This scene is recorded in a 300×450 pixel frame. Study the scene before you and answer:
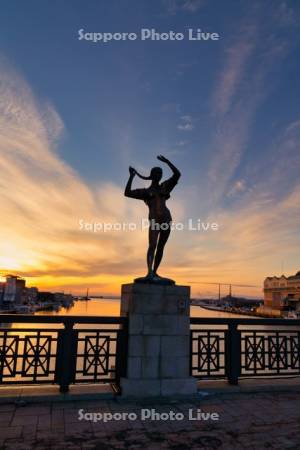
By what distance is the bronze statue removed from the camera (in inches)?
273

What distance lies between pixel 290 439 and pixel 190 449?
4.35 ft

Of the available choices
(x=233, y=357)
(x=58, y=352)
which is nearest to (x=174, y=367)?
(x=233, y=357)

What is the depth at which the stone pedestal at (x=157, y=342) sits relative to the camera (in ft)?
19.9

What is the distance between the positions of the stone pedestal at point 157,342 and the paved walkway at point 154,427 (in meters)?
0.37

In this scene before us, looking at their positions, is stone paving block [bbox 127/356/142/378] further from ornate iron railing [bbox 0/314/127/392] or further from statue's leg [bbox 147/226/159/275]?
statue's leg [bbox 147/226/159/275]

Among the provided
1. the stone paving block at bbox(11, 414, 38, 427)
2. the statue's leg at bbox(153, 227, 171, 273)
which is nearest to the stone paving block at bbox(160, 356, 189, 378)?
the statue's leg at bbox(153, 227, 171, 273)

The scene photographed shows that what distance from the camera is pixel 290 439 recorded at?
13.9ft

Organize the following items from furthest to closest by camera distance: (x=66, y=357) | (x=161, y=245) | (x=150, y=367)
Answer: (x=161, y=245) < (x=150, y=367) < (x=66, y=357)

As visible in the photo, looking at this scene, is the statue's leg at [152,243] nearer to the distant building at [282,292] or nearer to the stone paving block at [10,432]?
the stone paving block at [10,432]

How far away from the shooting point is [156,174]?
711cm

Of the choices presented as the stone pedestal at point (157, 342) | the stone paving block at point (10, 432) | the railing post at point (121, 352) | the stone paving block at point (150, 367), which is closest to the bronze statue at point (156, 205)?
the stone pedestal at point (157, 342)

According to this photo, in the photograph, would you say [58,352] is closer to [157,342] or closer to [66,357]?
[66,357]

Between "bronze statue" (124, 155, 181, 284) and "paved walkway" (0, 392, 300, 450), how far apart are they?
2.53m

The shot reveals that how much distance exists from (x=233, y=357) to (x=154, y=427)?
2.83 meters
